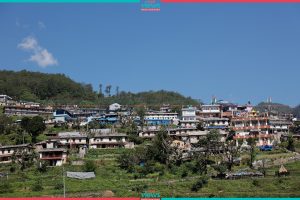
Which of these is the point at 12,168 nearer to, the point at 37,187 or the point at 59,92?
the point at 37,187

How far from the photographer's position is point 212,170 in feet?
107

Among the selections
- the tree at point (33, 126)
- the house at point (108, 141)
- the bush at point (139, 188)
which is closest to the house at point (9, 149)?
the tree at point (33, 126)

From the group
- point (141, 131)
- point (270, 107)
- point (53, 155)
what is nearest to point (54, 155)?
point (53, 155)

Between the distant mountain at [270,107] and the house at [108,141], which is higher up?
the distant mountain at [270,107]

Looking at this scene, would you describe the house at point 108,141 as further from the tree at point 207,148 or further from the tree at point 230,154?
the tree at point 230,154

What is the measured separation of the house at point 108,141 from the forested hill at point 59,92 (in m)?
27.7

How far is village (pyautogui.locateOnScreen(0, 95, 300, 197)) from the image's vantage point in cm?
3612

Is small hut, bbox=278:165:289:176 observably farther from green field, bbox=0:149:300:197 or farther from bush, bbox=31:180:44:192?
bush, bbox=31:180:44:192

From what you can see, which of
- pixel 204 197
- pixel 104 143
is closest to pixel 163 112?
pixel 104 143

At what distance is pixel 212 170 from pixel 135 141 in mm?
10315

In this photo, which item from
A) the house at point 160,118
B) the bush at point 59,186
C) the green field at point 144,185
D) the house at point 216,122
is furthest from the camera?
the house at point 160,118

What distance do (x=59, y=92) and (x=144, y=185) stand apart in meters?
49.7

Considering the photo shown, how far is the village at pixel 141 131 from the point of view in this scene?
119ft

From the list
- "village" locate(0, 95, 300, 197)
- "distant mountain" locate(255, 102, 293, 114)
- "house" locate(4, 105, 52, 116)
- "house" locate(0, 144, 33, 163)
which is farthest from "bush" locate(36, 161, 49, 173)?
"distant mountain" locate(255, 102, 293, 114)
